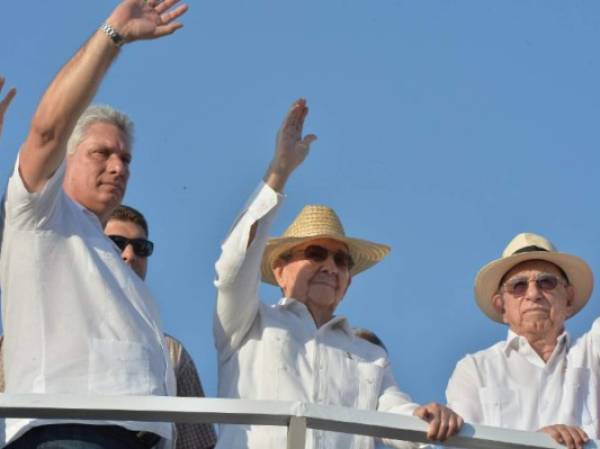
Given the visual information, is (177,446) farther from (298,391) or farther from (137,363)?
(137,363)

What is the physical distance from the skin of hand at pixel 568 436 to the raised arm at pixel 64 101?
2.18 meters

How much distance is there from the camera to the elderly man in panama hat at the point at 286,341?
7113 millimetres

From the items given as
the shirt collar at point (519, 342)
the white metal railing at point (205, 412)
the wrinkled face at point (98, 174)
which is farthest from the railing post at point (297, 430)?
the shirt collar at point (519, 342)

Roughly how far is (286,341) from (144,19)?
1.65m

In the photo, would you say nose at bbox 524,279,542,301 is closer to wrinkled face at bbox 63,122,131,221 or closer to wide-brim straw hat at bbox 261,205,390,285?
wide-brim straw hat at bbox 261,205,390,285

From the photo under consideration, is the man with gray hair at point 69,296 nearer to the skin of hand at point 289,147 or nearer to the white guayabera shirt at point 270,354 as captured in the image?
the white guayabera shirt at point 270,354

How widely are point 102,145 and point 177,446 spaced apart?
137 cm

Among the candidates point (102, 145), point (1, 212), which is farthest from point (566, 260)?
point (1, 212)

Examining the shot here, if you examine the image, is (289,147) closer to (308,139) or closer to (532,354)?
(308,139)

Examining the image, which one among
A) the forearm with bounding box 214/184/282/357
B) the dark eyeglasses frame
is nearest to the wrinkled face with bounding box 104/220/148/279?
the forearm with bounding box 214/184/282/357

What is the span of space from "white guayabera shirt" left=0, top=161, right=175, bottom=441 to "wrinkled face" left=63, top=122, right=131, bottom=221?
1.06 feet

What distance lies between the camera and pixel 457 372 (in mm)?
7762

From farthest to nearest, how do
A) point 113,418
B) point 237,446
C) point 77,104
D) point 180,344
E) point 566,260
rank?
point 566,260, point 180,344, point 237,446, point 77,104, point 113,418

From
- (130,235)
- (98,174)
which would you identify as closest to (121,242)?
(130,235)
